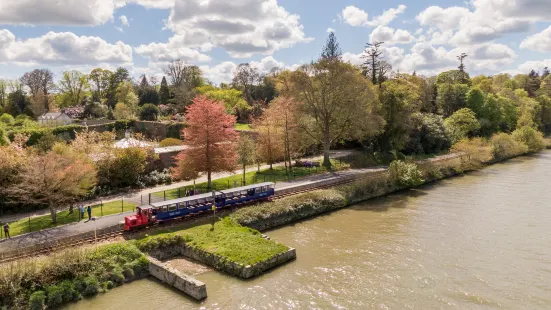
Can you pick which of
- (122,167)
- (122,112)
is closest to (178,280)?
(122,167)

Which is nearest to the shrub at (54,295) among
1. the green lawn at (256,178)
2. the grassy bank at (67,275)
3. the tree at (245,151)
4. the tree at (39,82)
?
the grassy bank at (67,275)

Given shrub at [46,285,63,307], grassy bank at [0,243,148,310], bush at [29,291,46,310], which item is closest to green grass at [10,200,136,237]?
grassy bank at [0,243,148,310]

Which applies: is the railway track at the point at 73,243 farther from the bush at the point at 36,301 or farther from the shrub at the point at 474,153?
the shrub at the point at 474,153

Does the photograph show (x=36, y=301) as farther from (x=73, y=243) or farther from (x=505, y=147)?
(x=505, y=147)

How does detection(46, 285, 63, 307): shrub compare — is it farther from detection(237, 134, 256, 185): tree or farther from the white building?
the white building

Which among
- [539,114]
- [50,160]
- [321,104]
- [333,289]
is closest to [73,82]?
[321,104]

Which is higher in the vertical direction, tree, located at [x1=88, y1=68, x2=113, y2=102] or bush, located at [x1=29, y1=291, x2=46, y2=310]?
tree, located at [x1=88, y1=68, x2=113, y2=102]
